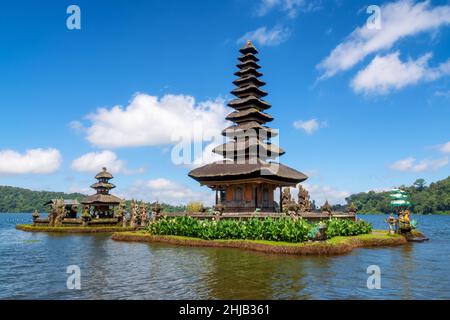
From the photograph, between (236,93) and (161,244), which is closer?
(161,244)

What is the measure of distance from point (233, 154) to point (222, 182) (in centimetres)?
421

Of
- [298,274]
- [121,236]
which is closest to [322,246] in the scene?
[298,274]

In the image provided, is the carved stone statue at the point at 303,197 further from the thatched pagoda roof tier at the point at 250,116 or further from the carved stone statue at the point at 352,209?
the thatched pagoda roof tier at the point at 250,116

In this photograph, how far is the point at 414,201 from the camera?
172m

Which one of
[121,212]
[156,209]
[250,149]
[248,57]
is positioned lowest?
[121,212]

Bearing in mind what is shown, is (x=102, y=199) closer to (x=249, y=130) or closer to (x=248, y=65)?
(x=249, y=130)

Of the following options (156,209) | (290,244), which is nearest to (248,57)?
(156,209)

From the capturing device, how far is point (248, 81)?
42.7 meters

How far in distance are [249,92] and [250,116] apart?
349 centimetres

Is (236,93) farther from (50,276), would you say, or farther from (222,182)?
(50,276)

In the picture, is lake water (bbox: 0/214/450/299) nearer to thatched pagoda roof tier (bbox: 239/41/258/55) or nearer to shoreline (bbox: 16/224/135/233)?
shoreline (bbox: 16/224/135/233)

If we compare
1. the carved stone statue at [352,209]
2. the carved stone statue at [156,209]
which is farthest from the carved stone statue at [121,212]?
the carved stone statue at [352,209]

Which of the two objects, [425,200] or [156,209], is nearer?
[156,209]

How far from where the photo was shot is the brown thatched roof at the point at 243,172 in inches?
1303
